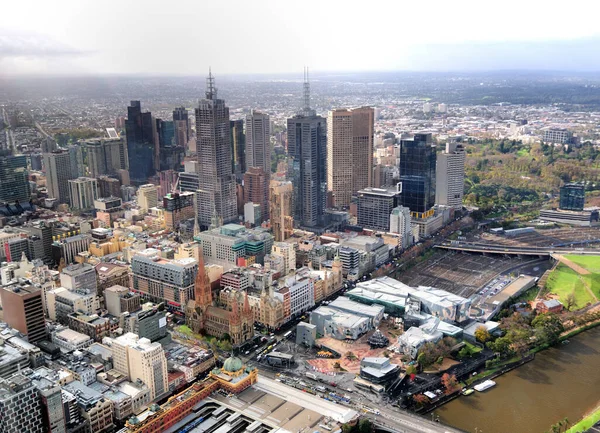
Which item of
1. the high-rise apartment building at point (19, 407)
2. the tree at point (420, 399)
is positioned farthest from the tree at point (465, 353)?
the high-rise apartment building at point (19, 407)

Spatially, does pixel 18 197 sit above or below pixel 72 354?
above

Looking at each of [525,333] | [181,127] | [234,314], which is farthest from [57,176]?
[525,333]

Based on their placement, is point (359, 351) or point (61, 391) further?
point (359, 351)

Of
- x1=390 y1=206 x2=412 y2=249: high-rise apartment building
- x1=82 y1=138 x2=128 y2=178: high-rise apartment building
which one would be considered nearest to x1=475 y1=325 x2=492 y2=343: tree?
x1=390 y1=206 x2=412 y2=249: high-rise apartment building

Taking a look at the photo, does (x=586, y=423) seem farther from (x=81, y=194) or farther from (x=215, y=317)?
(x=81, y=194)

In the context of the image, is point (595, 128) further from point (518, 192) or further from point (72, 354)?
point (72, 354)

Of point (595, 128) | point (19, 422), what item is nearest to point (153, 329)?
point (19, 422)
